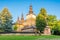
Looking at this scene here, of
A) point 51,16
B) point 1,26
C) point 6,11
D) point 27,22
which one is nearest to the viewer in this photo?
point 1,26

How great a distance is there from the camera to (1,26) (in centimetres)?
7088

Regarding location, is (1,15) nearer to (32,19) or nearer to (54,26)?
(54,26)

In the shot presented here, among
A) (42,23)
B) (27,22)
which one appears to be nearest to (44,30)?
(42,23)

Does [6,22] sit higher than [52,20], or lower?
lower

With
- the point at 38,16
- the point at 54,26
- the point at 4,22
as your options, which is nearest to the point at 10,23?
the point at 4,22

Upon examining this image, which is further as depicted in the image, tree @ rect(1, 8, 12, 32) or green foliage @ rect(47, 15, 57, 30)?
green foliage @ rect(47, 15, 57, 30)

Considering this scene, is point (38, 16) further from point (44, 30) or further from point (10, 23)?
point (10, 23)

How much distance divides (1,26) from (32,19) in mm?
56407

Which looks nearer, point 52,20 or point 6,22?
point 6,22

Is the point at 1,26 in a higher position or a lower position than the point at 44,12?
lower

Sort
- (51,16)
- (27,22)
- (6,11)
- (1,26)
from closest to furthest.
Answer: (1,26), (6,11), (51,16), (27,22)

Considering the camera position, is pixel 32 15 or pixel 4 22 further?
pixel 32 15

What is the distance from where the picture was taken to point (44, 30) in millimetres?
74562

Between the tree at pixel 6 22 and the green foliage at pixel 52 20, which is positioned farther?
the green foliage at pixel 52 20
